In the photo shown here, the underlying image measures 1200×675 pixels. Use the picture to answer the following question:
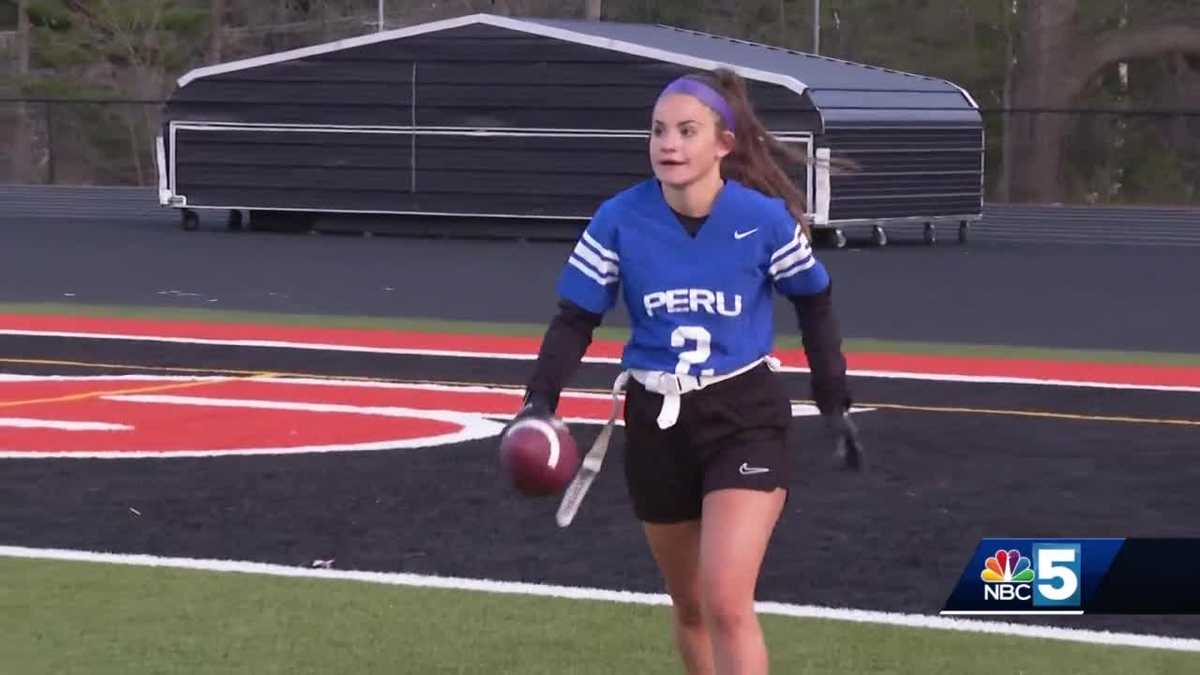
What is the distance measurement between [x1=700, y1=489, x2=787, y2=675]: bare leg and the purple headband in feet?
3.24

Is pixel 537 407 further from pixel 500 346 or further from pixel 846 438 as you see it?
pixel 500 346

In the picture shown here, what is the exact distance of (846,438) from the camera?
6.00 m

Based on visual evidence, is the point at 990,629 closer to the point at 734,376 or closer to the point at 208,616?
the point at 734,376

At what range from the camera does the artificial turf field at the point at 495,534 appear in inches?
288

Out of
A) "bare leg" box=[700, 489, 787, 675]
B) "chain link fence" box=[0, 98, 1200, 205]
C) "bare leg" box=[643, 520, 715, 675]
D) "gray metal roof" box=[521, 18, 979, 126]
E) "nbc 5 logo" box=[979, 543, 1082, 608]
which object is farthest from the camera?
"chain link fence" box=[0, 98, 1200, 205]

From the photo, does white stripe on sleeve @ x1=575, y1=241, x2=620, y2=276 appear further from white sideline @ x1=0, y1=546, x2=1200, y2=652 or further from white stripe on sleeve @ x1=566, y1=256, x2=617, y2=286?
white sideline @ x1=0, y1=546, x2=1200, y2=652

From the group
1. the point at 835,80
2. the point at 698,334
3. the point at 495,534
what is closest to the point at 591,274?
the point at 698,334

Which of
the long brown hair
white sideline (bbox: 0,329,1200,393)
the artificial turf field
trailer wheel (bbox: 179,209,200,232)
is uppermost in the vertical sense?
the long brown hair

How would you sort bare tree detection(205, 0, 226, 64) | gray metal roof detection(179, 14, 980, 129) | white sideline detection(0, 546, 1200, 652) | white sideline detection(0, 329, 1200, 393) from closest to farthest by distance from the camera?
white sideline detection(0, 546, 1200, 652)
white sideline detection(0, 329, 1200, 393)
gray metal roof detection(179, 14, 980, 129)
bare tree detection(205, 0, 226, 64)

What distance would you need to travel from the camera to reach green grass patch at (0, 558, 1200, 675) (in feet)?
23.4

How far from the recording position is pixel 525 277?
2491cm

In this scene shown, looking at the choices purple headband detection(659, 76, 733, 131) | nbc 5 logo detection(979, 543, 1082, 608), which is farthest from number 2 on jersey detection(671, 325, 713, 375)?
nbc 5 logo detection(979, 543, 1082, 608)

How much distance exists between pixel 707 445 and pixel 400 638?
2.03 meters

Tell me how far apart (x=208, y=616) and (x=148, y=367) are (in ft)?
27.3
